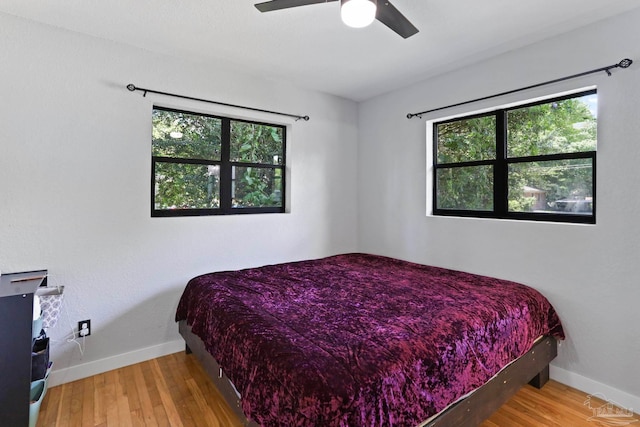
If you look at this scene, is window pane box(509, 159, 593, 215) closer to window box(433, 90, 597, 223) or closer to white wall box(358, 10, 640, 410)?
window box(433, 90, 597, 223)

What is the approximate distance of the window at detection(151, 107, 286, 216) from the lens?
8.93ft

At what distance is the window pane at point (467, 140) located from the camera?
2.75m

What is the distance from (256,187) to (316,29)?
5.17 ft

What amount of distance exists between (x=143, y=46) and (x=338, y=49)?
4.92 ft

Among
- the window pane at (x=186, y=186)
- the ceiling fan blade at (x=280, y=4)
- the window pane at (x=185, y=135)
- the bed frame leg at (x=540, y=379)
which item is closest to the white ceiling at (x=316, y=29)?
the ceiling fan blade at (x=280, y=4)

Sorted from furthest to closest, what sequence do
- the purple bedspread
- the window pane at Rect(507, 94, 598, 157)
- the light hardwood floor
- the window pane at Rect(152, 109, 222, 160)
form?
1. the window pane at Rect(152, 109, 222, 160)
2. the window pane at Rect(507, 94, 598, 157)
3. the light hardwood floor
4. the purple bedspread

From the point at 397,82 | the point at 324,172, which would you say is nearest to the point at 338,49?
the point at 397,82

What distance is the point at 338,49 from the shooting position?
2492 mm

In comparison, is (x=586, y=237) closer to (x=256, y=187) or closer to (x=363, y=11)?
(x=363, y=11)

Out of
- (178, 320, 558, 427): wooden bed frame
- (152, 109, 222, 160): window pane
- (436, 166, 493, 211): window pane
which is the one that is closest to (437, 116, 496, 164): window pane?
(436, 166, 493, 211): window pane

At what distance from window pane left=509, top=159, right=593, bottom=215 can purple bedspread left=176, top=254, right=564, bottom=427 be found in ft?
2.13

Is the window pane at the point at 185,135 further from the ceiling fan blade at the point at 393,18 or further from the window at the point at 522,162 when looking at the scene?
the window at the point at 522,162

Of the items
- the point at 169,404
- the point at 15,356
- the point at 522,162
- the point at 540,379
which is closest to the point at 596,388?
the point at 540,379

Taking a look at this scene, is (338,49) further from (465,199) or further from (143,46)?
(465,199)
